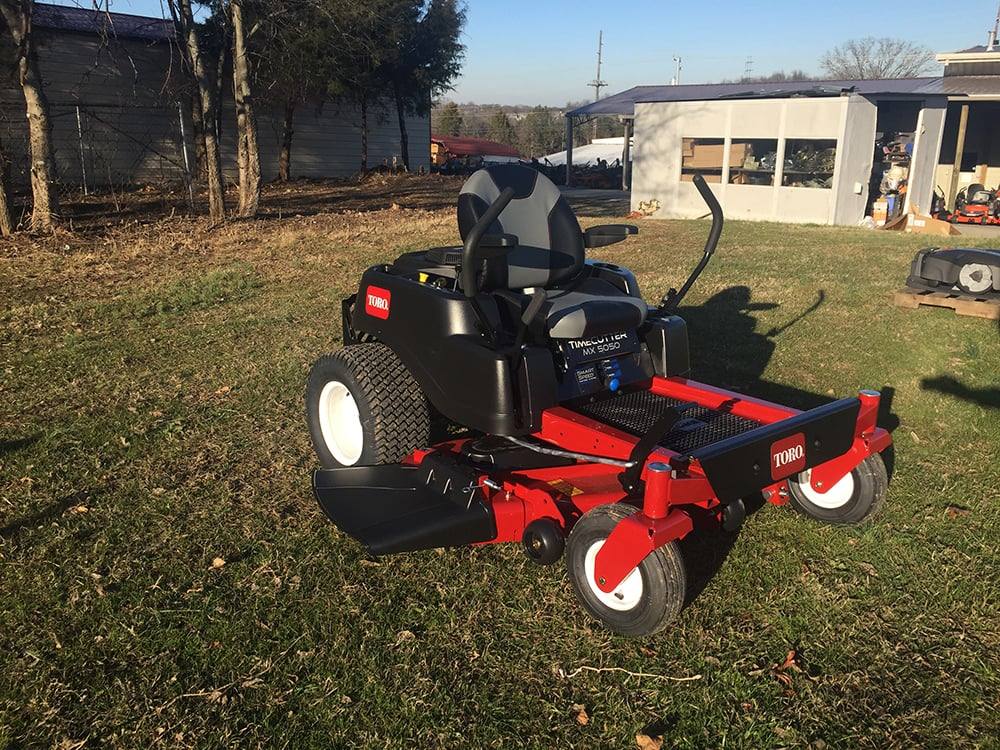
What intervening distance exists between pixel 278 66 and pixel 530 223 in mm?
17755

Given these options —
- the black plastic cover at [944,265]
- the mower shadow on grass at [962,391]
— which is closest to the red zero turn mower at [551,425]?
the mower shadow on grass at [962,391]

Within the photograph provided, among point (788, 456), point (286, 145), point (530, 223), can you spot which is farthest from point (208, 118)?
point (788, 456)

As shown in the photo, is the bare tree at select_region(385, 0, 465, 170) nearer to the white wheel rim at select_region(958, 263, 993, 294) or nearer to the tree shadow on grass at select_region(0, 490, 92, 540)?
the white wheel rim at select_region(958, 263, 993, 294)

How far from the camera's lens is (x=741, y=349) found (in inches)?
242

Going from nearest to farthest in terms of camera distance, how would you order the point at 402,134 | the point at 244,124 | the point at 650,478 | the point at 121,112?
1. the point at 650,478
2. the point at 244,124
3. the point at 121,112
4. the point at 402,134

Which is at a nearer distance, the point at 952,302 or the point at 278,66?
the point at 952,302

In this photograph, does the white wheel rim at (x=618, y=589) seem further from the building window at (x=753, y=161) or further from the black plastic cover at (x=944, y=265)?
the building window at (x=753, y=161)

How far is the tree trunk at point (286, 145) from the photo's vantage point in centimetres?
2219

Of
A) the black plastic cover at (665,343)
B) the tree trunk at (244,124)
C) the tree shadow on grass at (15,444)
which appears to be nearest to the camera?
the black plastic cover at (665,343)

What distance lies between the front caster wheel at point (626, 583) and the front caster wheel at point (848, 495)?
1134mm

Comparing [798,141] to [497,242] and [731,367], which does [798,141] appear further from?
[497,242]

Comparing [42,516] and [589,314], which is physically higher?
[589,314]

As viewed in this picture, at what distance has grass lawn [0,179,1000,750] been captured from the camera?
2.43 meters

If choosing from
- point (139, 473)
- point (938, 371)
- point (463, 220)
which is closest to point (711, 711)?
point (463, 220)
